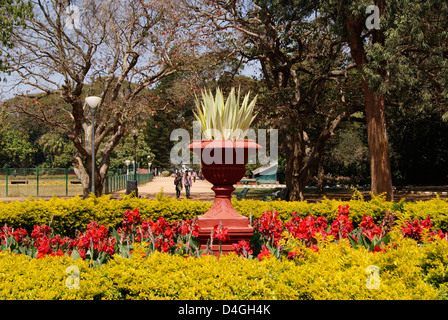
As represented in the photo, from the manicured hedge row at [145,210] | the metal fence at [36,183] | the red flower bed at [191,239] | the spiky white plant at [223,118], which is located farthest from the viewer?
the metal fence at [36,183]

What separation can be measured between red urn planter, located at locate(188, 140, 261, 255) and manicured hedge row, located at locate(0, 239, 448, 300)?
148 centimetres

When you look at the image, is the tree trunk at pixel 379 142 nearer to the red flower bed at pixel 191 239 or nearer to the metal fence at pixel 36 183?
the red flower bed at pixel 191 239

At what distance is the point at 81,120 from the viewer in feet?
52.1

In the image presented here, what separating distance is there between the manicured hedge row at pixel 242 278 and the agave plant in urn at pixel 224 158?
1522 mm

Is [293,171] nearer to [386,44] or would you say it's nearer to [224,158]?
[386,44]

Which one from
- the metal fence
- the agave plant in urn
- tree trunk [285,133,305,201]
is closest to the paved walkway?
the metal fence

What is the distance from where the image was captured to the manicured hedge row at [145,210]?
770cm

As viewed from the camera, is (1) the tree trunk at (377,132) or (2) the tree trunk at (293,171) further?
(2) the tree trunk at (293,171)

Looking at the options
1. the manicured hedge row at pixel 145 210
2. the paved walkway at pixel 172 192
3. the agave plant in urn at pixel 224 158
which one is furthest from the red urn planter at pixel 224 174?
the paved walkway at pixel 172 192

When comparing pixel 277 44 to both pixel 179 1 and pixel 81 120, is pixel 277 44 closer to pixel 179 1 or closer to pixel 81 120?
pixel 179 1

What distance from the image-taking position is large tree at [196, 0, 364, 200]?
45.4 ft
